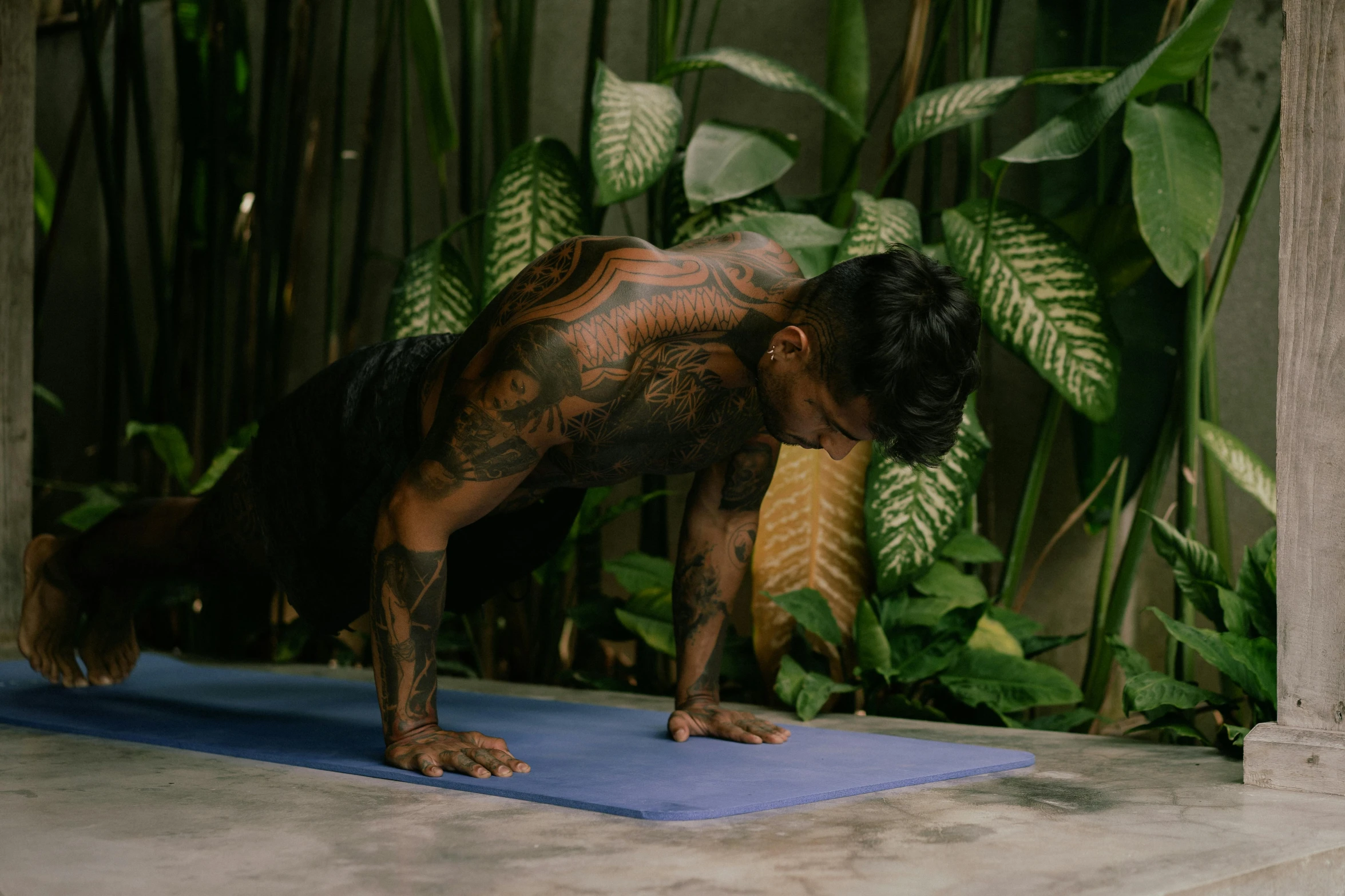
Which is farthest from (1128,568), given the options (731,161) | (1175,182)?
(731,161)

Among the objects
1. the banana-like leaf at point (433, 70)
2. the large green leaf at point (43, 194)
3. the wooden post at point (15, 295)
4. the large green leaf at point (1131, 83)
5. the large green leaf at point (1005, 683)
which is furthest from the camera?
the large green leaf at point (43, 194)

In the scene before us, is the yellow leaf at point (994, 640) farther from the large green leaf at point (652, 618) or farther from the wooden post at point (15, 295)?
the wooden post at point (15, 295)

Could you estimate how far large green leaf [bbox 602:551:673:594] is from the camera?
2848 millimetres

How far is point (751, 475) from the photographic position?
2.17 metres

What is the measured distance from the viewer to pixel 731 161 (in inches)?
108

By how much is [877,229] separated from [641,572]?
34.1 inches

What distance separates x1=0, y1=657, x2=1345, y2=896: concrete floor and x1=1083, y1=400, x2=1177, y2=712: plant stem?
750 millimetres

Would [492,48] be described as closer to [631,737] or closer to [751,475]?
[751,475]

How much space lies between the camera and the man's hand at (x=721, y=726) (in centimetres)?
208

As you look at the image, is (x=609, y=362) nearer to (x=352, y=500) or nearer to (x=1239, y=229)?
(x=352, y=500)

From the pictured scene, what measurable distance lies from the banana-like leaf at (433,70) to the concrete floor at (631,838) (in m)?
1.78

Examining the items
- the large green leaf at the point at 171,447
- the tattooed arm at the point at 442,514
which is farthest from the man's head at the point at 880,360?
the large green leaf at the point at 171,447

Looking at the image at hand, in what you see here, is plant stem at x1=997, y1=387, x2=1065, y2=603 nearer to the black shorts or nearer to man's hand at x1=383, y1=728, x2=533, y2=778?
the black shorts

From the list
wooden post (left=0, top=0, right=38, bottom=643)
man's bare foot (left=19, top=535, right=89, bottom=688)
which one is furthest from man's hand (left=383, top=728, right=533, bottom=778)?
wooden post (left=0, top=0, right=38, bottom=643)
